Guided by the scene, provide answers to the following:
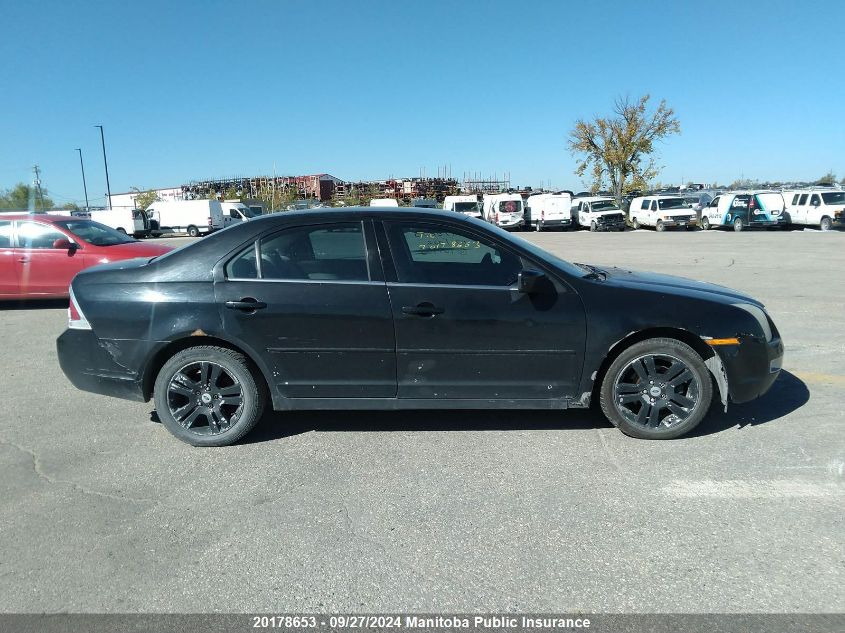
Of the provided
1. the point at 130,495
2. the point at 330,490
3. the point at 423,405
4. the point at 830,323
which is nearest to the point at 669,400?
the point at 423,405

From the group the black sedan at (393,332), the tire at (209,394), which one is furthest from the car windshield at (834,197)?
the tire at (209,394)

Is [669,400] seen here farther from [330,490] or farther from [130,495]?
[130,495]

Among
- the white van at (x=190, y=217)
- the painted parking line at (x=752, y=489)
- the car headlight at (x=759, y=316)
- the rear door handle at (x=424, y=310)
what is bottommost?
the painted parking line at (x=752, y=489)

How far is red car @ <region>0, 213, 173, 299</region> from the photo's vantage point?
357 inches

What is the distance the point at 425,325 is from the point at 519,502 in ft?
4.05

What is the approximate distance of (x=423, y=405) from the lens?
4.07 m

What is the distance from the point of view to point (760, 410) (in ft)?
15.1

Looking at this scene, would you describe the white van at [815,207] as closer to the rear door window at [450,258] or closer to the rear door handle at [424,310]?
the rear door window at [450,258]

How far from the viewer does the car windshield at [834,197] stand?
28.2 metres

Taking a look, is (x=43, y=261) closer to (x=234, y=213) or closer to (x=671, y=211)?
(x=671, y=211)

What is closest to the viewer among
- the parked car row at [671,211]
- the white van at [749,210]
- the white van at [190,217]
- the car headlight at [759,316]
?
the car headlight at [759,316]

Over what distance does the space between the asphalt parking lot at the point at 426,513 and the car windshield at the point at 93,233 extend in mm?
4961

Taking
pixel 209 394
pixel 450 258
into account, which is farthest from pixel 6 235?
pixel 450 258

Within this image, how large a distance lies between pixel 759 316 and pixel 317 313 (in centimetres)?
297
